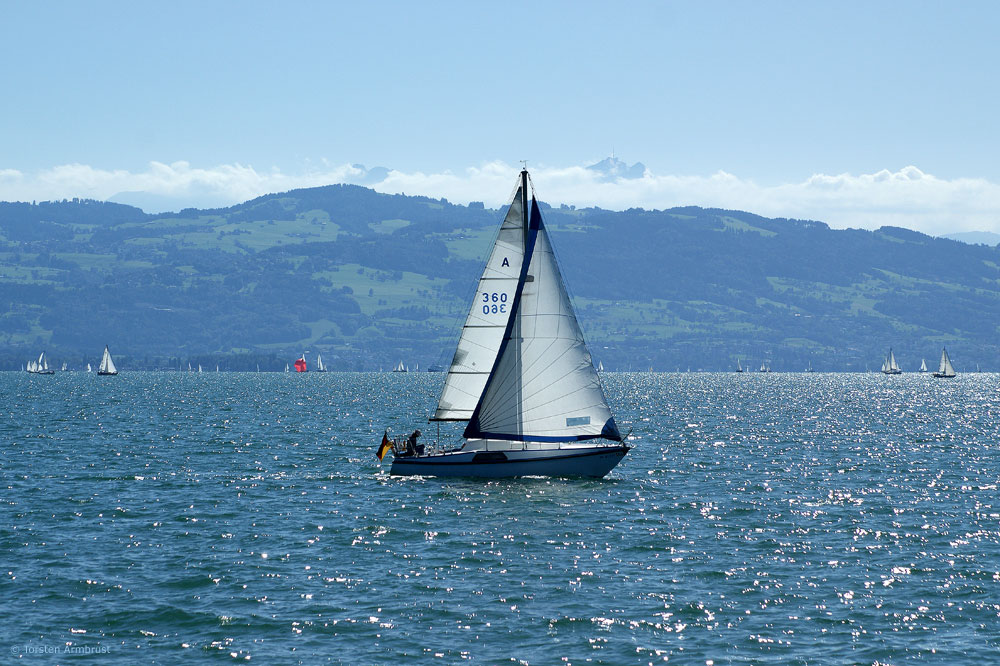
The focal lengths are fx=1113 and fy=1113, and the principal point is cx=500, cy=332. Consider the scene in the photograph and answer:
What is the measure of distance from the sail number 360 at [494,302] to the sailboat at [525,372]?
0.05 metres

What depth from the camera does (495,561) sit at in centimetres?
3791

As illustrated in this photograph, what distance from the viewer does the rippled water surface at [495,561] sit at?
91.8ft

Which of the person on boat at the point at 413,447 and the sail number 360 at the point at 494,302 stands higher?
the sail number 360 at the point at 494,302

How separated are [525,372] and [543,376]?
0.88 meters

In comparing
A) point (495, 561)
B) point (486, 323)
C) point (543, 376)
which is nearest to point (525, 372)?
point (543, 376)

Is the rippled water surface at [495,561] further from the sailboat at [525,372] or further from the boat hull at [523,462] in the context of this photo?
the sailboat at [525,372]

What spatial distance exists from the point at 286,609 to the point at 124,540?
1257cm

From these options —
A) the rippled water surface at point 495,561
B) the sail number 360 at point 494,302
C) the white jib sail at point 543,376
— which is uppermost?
the sail number 360 at point 494,302

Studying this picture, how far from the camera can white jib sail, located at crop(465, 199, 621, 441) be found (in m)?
52.8

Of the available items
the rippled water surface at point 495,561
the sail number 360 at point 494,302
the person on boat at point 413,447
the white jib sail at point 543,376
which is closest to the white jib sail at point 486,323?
the sail number 360 at point 494,302

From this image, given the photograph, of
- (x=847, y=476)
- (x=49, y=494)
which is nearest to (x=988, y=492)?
(x=847, y=476)

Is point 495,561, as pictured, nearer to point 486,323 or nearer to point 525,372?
point 525,372

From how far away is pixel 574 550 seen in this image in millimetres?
39781

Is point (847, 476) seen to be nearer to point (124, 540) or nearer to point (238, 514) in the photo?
point (238, 514)
